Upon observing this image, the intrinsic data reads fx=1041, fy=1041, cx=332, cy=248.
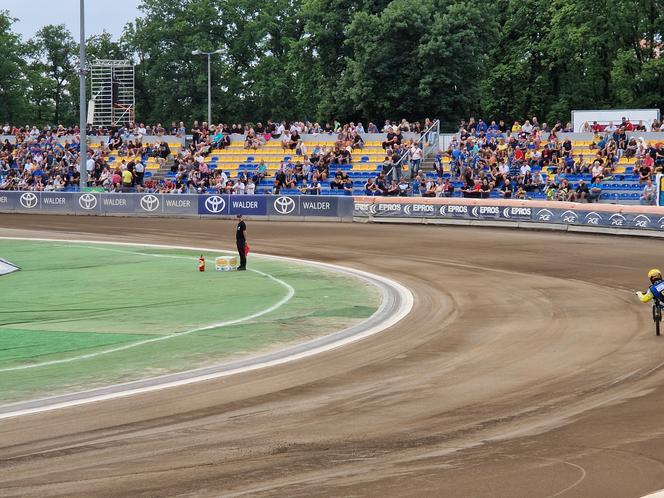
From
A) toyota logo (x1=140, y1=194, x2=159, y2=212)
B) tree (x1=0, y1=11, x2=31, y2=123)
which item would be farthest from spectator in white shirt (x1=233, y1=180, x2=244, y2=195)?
tree (x1=0, y1=11, x2=31, y2=123)

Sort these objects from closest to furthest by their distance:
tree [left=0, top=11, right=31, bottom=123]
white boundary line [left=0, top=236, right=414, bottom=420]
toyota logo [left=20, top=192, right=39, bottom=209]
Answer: white boundary line [left=0, top=236, right=414, bottom=420], toyota logo [left=20, top=192, right=39, bottom=209], tree [left=0, top=11, right=31, bottom=123]

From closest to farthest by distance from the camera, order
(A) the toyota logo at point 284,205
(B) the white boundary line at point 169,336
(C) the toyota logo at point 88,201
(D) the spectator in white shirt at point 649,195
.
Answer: (B) the white boundary line at point 169,336 < (D) the spectator in white shirt at point 649,195 < (A) the toyota logo at point 284,205 < (C) the toyota logo at point 88,201

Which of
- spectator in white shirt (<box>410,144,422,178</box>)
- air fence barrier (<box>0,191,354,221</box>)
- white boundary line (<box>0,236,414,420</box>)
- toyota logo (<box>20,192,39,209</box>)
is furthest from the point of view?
toyota logo (<box>20,192,39,209</box>)

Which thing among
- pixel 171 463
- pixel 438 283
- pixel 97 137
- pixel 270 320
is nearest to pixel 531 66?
pixel 97 137

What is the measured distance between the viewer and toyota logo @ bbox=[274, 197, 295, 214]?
46.9 meters

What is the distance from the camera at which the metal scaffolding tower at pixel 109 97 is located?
7600 centimetres

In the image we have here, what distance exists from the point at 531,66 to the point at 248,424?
64.2 m

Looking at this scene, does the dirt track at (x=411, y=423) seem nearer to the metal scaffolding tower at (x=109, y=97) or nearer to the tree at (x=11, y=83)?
the metal scaffolding tower at (x=109, y=97)

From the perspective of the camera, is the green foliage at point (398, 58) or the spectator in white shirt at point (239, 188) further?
the green foliage at point (398, 58)

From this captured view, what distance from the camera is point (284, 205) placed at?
4706 cm

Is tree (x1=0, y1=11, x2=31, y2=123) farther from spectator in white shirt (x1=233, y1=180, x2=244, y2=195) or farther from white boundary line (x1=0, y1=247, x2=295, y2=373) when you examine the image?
white boundary line (x1=0, y1=247, x2=295, y2=373)

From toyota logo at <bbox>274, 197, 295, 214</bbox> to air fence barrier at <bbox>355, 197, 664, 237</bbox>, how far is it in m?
3.18

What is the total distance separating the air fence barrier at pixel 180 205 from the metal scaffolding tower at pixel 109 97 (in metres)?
22.7

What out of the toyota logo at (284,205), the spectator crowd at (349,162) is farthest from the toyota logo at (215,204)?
the toyota logo at (284,205)
